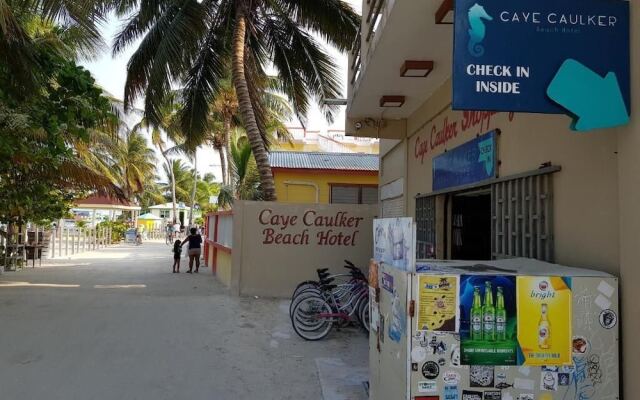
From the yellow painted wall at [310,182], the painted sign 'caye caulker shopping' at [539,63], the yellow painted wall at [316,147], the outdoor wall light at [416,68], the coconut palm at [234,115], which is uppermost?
the coconut palm at [234,115]

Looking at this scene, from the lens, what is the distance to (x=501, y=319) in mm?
3479

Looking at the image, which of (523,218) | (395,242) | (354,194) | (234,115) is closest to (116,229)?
(234,115)

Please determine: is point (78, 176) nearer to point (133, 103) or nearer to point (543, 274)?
point (133, 103)

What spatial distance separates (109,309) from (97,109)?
381 cm

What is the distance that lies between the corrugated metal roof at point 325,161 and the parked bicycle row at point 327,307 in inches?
422

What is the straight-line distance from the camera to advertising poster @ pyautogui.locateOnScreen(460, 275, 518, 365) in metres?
3.48

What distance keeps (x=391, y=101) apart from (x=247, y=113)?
5564mm

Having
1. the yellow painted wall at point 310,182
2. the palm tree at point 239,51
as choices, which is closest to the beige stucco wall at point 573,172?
the palm tree at point 239,51

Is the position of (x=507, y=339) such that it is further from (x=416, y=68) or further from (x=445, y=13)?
(x=416, y=68)

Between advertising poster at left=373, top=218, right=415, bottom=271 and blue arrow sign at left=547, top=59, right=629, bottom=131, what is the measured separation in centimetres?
122

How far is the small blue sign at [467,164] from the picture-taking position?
6.46 meters

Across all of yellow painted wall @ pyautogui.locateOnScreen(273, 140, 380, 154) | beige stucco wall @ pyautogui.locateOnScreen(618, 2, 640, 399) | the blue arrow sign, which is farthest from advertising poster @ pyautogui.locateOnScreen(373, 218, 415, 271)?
yellow painted wall @ pyautogui.locateOnScreen(273, 140, 380, 154)

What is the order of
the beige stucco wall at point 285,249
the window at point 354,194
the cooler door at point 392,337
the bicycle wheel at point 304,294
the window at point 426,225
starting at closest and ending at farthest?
the cooler door at point 392,337 → the bicycle wheel at point 304,294 → the window at point 426,225 → the beige stucco wall at point 285,249 → the window at point 354,194

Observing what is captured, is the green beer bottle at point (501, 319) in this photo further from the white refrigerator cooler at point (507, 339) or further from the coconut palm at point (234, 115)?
the coconut palm at point (234, 115)
